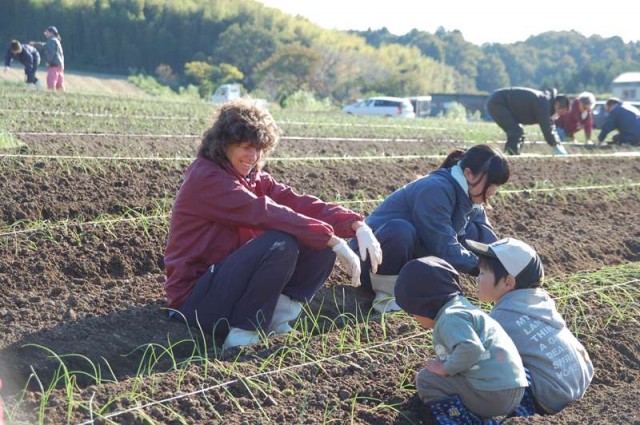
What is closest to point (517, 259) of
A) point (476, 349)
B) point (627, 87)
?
point (476, 349)

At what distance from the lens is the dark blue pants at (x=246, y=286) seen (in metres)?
3.74

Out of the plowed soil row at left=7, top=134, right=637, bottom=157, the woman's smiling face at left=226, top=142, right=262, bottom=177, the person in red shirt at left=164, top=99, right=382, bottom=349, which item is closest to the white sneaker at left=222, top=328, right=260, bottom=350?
the person in red shirt at left=164, top=99, right=382, bottom=349

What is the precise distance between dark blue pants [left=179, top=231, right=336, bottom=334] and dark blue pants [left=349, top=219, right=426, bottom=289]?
0.67 metres

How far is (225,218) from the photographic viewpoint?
384cm

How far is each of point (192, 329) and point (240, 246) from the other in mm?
435

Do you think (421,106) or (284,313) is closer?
(284,313)

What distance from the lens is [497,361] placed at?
314cm

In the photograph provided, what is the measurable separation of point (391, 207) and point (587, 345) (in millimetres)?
1210

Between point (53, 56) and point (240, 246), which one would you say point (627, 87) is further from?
point (240, 246)

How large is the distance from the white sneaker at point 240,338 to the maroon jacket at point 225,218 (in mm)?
317

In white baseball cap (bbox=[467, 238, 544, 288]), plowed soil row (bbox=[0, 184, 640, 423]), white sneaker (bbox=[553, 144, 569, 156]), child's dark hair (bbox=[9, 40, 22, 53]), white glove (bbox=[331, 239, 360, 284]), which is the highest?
child's dark hair (bbox=[9, 40, 22, 53])

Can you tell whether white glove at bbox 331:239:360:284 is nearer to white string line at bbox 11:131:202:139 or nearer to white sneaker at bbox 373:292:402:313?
white sneaker at bbox 373:292:402:313

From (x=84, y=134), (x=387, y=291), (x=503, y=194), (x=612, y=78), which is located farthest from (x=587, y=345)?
(x=612, y=78)

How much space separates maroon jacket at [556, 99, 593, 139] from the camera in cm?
1498
